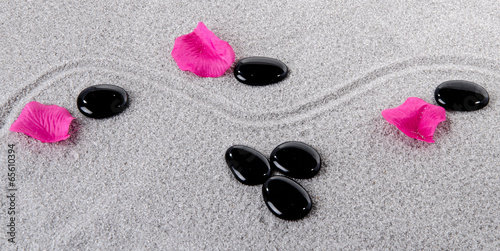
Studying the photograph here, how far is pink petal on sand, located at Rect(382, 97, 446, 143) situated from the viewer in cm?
54

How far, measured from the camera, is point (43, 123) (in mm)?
559

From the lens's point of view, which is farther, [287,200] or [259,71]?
[259,71]

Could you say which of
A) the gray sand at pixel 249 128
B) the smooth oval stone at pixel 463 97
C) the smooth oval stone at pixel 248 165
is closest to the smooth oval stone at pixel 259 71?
the gray sand at pixel 249 128

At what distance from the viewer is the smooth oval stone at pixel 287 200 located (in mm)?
485

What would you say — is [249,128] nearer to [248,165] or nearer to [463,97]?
[248,165]

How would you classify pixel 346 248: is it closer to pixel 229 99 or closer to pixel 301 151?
pixel 301 151

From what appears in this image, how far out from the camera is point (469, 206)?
0.51m

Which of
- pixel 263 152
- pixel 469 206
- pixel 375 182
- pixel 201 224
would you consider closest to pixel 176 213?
pixel 201 224

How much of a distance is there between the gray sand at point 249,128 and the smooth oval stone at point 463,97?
1cm

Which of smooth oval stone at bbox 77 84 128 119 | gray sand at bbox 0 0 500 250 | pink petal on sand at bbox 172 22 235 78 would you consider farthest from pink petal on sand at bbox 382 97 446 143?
smooth oval stone at bbox 77 84 128 119

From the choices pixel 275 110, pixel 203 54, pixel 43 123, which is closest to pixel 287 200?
pixel 275 110

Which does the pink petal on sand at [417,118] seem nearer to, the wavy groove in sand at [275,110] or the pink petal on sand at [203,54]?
the wavy groove in sand at [275,110]

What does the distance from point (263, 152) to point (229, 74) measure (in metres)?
0.16

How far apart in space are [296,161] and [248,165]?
0.23 ft
